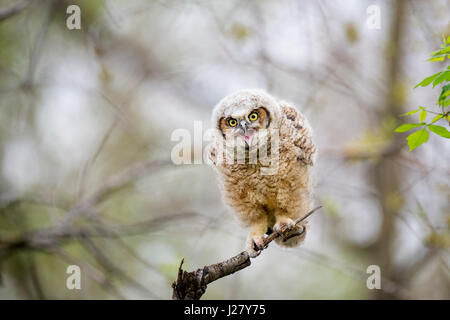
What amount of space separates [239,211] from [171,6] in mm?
3235

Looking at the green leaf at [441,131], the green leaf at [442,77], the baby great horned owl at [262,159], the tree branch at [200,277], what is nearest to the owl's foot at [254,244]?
the baby great horned owl at [262,159]

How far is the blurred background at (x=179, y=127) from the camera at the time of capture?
4.91 meters

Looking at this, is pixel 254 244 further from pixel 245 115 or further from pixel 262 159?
pixel 245 115

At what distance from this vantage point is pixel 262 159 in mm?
2203

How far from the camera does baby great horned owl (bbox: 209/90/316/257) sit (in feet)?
6.67

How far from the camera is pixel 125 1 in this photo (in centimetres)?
550

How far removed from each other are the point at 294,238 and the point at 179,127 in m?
3.65

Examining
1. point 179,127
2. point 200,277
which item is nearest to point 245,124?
point 200,277

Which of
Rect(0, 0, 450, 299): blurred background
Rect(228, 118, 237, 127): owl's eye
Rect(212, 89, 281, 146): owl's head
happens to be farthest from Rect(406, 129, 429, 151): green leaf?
Rect(0, 0, 450, 299): blurred background

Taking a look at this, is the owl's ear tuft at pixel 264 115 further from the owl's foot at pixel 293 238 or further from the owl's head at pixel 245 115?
the owl's foot at pixel 293 238

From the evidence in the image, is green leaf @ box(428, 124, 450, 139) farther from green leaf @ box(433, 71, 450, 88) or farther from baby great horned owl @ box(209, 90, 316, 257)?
baby great horned owl @ box(209, 90, 316, 257)

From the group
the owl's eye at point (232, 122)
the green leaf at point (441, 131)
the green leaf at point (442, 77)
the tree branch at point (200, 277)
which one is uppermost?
the green leaf at point (442, 77)
